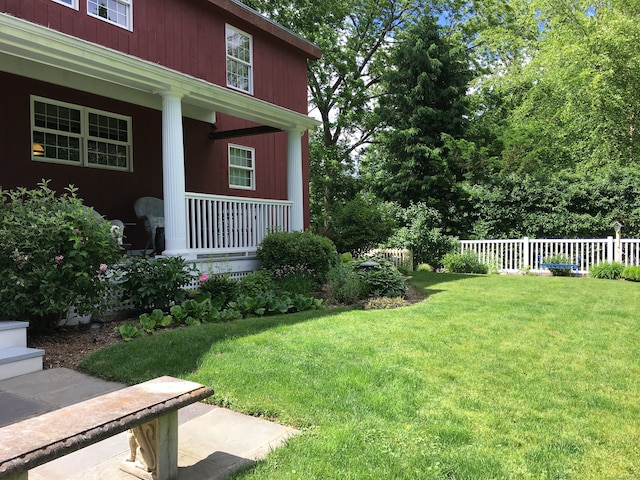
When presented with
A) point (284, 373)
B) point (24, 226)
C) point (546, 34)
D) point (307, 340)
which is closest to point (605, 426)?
point (284, 373)

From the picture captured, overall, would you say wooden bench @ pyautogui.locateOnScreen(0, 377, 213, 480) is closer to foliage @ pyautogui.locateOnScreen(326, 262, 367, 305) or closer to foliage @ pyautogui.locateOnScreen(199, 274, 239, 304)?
foliage @ pyautogui.locateOnScreen(199, 274, 239, 304)

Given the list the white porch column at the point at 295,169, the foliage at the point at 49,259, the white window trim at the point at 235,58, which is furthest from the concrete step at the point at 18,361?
the white window trim at the point at 235,58

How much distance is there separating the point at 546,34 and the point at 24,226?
25.3 meters

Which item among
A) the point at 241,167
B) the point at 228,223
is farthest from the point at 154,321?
the point at 241,167

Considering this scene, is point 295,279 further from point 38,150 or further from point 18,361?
point 38,150

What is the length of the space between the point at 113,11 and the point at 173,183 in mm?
3198

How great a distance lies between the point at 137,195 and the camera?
31.3 ft

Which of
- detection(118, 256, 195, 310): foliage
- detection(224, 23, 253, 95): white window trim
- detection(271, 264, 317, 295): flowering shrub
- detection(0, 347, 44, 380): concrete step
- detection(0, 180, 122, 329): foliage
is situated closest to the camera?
detection(0, 347, 44, 380): concrete step

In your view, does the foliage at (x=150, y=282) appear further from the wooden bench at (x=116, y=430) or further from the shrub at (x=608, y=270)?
the shrub at (x=608, y=270)

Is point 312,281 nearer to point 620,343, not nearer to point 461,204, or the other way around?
point 620,343

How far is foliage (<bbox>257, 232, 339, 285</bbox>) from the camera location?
8633 millimetres

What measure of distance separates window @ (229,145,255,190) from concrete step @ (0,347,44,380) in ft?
24.6

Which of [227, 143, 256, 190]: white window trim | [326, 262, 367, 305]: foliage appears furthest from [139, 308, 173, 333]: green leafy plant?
[227, 143, 256, 190]: white window trim

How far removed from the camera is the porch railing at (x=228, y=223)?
8.08m
